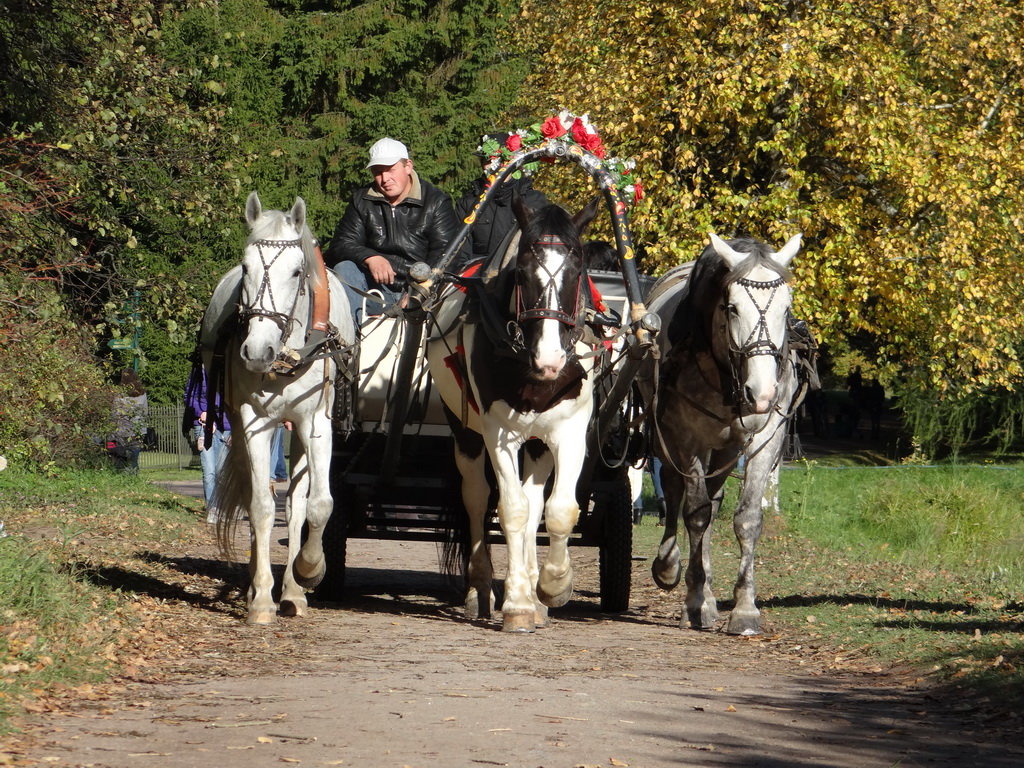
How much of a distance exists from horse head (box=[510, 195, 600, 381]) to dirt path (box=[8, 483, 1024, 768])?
5.24ft

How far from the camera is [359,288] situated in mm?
10859

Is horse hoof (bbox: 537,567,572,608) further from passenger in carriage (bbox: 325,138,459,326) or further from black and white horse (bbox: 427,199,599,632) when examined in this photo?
passenger in carriage (bbox: 325,138,459,326)

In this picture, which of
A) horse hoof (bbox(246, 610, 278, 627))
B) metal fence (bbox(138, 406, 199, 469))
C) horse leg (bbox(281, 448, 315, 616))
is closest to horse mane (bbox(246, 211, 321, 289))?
horse leg (bbox(281, 448, 315, 616))

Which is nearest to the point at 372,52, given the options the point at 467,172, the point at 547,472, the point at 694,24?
the point at 467,172

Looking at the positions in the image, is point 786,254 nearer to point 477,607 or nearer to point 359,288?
point 477,607

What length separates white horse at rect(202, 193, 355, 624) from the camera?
28.8 feet

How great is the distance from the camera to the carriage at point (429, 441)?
956 centimetres

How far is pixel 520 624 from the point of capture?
348 inches

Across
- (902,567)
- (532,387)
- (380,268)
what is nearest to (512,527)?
(532,387)

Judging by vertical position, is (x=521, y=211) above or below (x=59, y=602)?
above

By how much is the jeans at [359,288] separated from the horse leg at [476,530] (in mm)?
1488

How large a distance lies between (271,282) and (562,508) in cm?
208

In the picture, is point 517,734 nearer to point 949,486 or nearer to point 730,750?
point 730,750

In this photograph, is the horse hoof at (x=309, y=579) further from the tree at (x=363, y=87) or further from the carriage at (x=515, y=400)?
the tree at (x=363, y=87)
